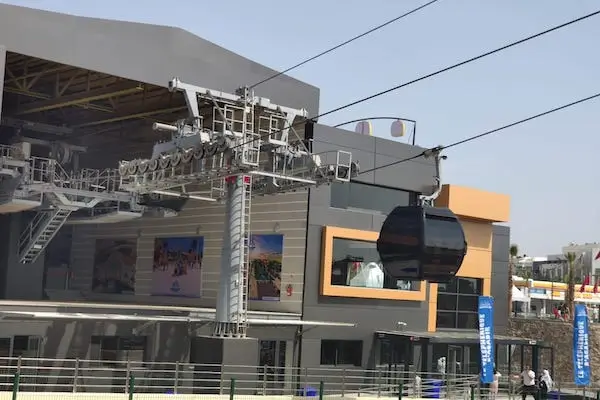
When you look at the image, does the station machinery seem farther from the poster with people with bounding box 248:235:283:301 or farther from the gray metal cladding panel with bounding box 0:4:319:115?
the poster with people with bounding box 248:235:283:301

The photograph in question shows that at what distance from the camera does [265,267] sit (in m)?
33.6

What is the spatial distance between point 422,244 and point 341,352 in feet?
49.4

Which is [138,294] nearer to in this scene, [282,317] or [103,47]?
[282,317]

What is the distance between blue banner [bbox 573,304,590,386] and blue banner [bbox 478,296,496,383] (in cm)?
457

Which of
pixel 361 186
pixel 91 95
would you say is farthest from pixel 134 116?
pixel 361 186

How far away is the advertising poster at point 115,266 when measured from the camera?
41375 millimetres

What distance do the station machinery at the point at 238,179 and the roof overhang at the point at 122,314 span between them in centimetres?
212

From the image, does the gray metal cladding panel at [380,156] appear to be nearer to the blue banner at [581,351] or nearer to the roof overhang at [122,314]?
the roof overhang at [122,314]

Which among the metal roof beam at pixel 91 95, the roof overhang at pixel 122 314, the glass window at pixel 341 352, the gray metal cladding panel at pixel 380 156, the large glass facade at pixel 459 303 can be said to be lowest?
the glass window at pixel 341 352

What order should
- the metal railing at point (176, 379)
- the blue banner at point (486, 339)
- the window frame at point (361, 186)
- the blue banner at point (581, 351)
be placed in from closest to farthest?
the metal railing at point (176, 379) < the blue banner at point (486, 339) < the blue banner at point (581, 351) < the window frame at point (361, 186)

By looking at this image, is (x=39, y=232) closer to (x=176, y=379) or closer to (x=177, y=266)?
(x=177, y=266)

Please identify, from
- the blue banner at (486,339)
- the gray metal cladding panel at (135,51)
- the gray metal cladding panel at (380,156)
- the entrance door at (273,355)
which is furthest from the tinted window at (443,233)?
the entrance door at (273,355)

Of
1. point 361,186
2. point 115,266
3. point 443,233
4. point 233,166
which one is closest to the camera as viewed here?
point 443,233

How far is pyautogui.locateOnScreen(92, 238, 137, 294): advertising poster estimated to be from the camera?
41375 mm
